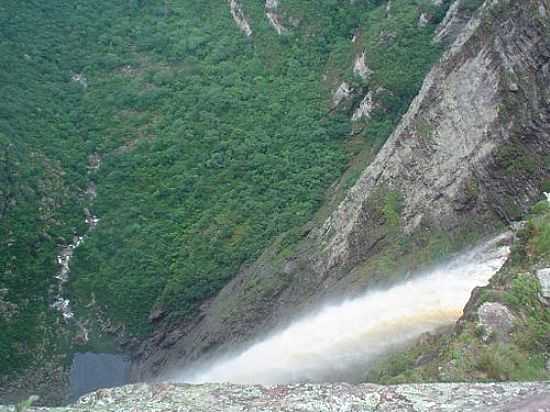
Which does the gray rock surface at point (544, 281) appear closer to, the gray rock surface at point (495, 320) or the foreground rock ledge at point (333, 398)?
the gray rock surface at point (495, 320)

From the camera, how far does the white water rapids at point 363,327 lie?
21.4m

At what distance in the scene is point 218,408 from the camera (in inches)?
413

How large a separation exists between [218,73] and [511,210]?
3004cm

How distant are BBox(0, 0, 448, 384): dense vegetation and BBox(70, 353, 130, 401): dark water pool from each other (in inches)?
78.6

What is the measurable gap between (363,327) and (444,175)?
8.18 meters

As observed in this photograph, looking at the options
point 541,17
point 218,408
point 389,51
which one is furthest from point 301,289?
point 218,408

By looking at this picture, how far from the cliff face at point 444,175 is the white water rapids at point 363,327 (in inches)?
69.7

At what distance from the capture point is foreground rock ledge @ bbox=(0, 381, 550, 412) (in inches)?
404

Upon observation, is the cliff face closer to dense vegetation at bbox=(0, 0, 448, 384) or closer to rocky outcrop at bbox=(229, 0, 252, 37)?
dense vegetation at bbox=(0, 0, 448, 384)

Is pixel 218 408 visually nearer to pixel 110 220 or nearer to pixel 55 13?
pixel 110 220

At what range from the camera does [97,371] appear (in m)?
37.4

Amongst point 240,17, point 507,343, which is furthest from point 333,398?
point 240,17

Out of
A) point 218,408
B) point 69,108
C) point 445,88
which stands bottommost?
point 218,408

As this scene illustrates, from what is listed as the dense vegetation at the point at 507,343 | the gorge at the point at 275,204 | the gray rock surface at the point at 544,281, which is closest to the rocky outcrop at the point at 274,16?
the gorge at the point at 275,204
